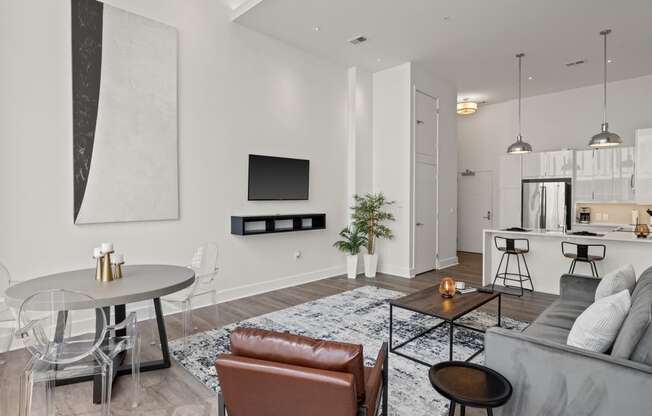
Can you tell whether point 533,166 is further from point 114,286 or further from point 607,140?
point 114,286

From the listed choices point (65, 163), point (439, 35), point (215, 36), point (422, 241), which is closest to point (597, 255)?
point (422, 241)

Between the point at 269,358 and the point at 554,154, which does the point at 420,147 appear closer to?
the point at 554,154

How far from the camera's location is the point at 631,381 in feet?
5.41

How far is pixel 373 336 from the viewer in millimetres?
3732

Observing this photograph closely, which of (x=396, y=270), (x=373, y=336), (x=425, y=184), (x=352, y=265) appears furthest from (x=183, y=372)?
(x=425, y=184)

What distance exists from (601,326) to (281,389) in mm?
1691

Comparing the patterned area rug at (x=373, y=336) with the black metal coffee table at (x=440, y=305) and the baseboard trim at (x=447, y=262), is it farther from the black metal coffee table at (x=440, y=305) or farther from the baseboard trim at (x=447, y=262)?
the baseboard trim at (x=447, y=262)

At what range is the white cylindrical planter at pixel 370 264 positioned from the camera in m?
6.58

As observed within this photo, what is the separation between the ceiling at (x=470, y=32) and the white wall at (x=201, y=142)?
0.60 meters

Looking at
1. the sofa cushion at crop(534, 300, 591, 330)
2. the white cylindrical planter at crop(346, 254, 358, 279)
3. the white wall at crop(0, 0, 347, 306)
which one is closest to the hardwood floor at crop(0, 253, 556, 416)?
the white cylindrical planter at crop(346, 254, 358, 279)

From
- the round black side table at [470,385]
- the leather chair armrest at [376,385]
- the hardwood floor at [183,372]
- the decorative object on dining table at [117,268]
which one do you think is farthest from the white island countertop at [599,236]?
the decorative object on dining table at [117,268]

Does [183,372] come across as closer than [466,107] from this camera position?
Yes

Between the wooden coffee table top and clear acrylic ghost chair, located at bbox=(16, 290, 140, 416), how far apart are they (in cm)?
215

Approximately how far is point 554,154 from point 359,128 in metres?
4.24
